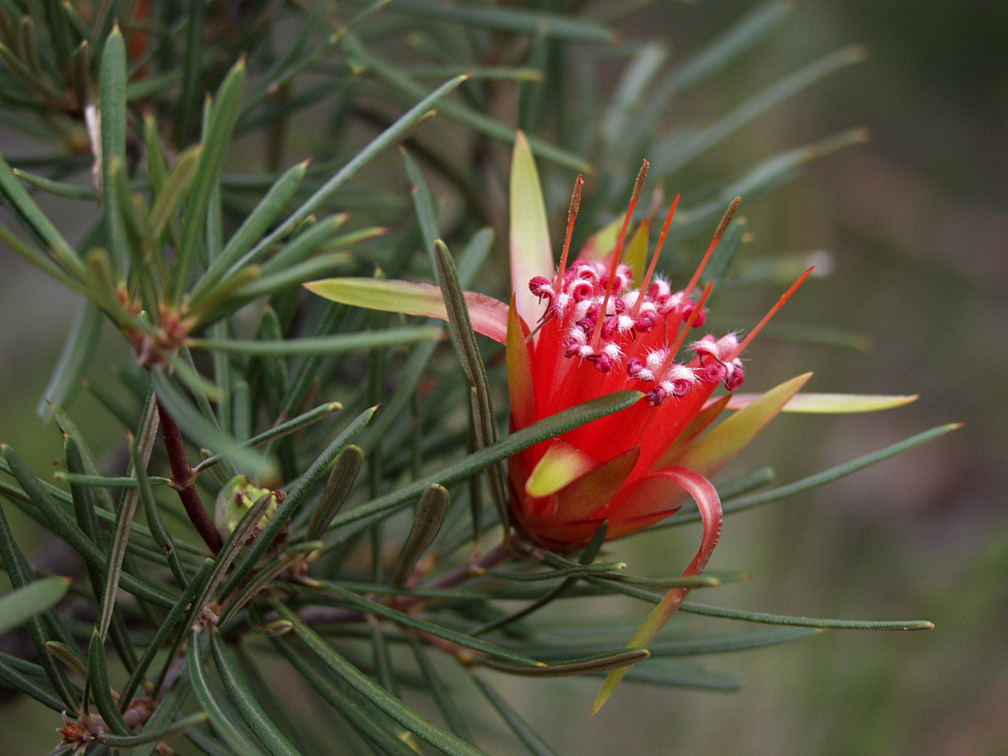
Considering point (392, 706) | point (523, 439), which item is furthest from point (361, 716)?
point (523, 439)

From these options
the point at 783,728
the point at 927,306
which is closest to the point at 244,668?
the point at 783,728

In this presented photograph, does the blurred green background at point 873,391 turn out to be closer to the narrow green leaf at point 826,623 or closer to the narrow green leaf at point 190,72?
the narrow green leaf at point 190,72

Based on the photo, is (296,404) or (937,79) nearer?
(296,404)

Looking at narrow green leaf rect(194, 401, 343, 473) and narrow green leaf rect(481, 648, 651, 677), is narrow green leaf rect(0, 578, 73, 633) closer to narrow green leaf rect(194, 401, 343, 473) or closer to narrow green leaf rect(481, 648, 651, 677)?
narrow green leaf rect(194, 401, 343, 473)

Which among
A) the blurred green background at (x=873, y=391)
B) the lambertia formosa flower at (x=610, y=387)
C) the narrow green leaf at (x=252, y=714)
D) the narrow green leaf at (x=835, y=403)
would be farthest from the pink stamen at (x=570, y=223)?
the blurred green background at (x=873, y=391)

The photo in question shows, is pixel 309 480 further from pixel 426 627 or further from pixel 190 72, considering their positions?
pixel 190 72

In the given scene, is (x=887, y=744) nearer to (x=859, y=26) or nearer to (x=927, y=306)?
(x=927, y=306)

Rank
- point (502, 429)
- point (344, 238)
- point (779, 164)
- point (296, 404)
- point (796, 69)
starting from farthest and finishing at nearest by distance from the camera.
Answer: point (796, 69) → point (779, 164) → point (502, 429) → point (296, 404) → point (344, 238)
